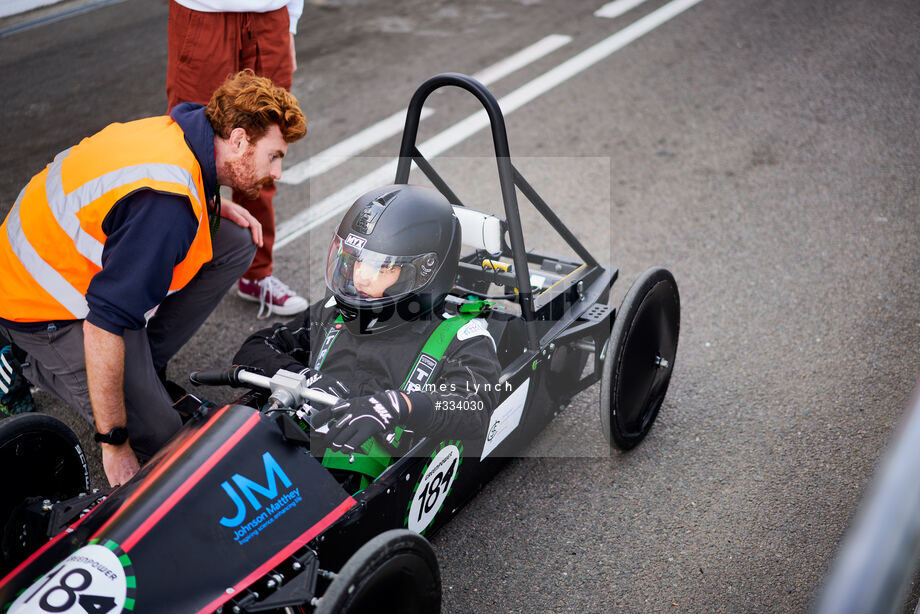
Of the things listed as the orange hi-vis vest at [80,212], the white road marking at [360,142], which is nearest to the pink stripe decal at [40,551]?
the orange hi-vis vest at [80,212]

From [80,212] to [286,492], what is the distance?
114 centimetres

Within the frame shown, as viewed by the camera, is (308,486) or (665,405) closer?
(308,486)

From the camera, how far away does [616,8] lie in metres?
8.65

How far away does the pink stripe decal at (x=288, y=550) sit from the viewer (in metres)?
2.20

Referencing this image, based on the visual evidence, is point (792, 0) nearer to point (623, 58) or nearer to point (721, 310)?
point (623, 58)

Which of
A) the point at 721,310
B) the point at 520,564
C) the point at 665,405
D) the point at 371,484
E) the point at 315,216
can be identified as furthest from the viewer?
the point at 315,216

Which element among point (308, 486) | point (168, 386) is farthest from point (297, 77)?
point (308, 486)

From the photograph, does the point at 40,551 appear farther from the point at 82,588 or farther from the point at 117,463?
the point at 117,463

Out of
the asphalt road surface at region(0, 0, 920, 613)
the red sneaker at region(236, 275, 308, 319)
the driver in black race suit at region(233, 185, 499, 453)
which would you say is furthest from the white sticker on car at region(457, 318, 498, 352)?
the red sneaker at region(236, 275, 308, 319)

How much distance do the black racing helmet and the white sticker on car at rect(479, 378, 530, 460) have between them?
0.42 m

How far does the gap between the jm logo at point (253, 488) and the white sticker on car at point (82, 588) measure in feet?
0.94

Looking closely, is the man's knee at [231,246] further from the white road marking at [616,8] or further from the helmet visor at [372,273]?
the white road marking at [616,8]

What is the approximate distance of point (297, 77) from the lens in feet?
23.9

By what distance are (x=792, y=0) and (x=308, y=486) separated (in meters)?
8.03
